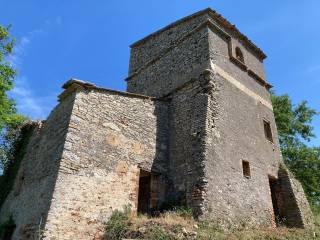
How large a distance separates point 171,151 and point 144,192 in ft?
5.57

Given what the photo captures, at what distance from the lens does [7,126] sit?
1509 centimetres

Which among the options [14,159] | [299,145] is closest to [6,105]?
→ [14,159]

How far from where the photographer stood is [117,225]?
852 cm

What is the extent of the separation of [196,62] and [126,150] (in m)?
4.49

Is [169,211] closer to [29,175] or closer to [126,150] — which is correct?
[126,150]

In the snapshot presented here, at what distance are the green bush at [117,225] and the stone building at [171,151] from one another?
0.20m

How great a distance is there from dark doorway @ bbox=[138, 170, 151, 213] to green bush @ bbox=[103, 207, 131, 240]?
1.39 metres

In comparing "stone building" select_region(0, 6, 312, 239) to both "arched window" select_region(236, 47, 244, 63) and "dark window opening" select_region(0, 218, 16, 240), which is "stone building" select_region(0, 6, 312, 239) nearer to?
"arched window" select_region(236, 47, 244, 63)

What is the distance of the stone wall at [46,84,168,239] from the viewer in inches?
324

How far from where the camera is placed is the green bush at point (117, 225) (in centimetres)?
827

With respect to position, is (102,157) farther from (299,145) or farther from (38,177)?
(299,145)

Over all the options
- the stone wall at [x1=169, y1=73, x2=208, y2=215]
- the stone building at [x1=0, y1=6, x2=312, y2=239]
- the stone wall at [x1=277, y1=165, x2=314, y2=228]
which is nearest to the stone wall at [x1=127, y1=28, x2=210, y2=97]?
the stone building at [x1=0, y1=6, x2=312, y2=239]

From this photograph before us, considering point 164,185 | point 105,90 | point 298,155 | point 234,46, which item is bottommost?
point 164,185

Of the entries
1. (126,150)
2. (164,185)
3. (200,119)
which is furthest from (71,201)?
(200,119)
